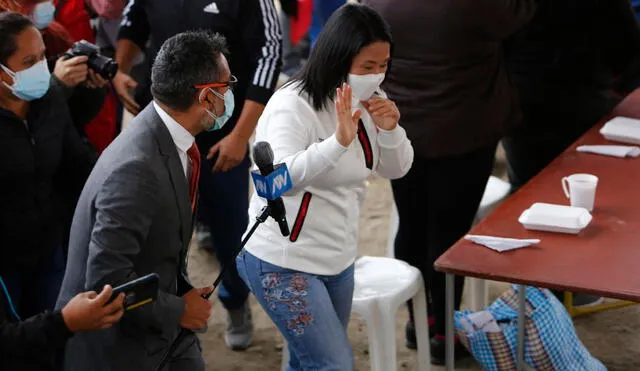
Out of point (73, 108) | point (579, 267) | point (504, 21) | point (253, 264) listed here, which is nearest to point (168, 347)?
point (253, 264)

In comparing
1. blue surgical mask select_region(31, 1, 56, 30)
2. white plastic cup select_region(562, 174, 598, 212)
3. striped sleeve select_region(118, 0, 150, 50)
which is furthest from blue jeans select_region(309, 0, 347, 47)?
white plastic cup select_region(562, 174, 598, 212)

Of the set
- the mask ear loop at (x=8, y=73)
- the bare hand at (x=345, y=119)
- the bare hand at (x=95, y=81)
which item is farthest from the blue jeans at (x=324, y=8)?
the bare hand at (x=345, y=119)

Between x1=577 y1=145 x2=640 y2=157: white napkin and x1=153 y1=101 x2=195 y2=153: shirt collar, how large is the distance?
1.99 m

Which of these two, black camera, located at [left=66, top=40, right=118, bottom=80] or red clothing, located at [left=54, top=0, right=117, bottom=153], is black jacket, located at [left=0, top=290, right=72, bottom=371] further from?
red clothing, located at [left=54, top=0, right=117, bottom=153]

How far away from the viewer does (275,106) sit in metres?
2.71

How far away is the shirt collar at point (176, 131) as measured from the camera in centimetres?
229

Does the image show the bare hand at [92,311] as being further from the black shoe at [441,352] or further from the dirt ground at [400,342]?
the black shoe at [441,352]

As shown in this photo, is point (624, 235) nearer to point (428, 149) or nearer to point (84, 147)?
point (428, 149)

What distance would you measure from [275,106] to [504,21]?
1087mm

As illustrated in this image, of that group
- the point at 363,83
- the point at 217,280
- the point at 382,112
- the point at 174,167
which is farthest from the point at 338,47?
the point at 217,280

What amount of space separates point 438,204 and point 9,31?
1631mm

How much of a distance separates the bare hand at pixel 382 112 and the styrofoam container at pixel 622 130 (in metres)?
1.42

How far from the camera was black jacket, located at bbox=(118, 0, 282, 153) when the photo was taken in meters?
3.51

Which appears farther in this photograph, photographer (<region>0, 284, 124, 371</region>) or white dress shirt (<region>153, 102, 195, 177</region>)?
white dress shirt (<region>153, 102, 195, 177</region>)
